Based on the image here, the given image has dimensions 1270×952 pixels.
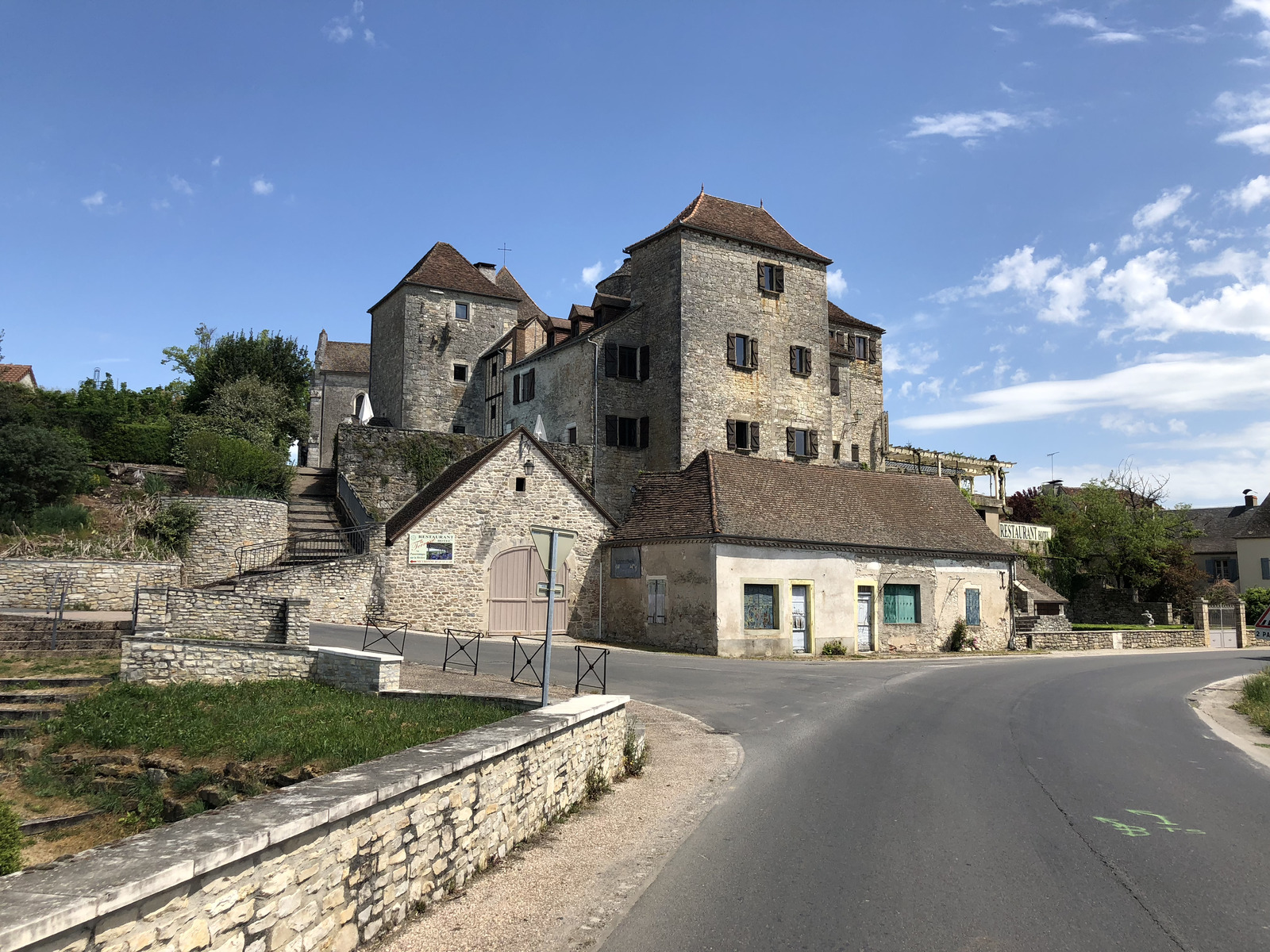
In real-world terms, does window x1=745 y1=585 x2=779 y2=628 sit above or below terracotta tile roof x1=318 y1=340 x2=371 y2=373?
below

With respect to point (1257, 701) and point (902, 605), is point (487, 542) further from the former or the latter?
point (1257, 701)

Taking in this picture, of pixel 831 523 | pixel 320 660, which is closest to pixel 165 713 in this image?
pixel 320 660

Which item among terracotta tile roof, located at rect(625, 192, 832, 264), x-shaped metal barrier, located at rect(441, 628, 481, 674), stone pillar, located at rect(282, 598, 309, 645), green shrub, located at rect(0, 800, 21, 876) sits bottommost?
green shrub, located at rect(0, 800, 21, 876)

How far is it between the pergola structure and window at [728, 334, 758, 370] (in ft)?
42.0

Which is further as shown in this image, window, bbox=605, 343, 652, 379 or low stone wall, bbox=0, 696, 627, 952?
window, bbox=605, 343, 652, 379

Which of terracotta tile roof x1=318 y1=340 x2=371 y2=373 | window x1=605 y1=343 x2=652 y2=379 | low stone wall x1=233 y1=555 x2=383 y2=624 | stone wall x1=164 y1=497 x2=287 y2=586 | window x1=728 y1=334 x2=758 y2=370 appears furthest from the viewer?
terracotta tile roof x1=318 y1=340 x2=371 y2=373

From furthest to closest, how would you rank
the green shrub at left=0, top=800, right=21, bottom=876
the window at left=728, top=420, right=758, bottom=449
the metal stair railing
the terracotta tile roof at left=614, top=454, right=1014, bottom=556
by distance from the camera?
the window at left=728, top=420, right=758, bottom=449 < the terracotta tile roof at left=614, top=454, right=1014, bottom=556 < the metal stair railing < the green shrub at left=0, top=800, right=21, bottom=876

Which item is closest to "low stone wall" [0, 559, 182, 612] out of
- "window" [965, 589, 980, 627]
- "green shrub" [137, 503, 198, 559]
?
"green shrub" [137, 503, 198, 559]

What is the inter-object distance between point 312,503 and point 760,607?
1633 centimetres

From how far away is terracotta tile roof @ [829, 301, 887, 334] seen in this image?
4744 centimetres

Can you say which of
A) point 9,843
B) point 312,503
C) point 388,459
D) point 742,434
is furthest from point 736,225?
point 9,843

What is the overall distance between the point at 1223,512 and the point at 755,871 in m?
73.1

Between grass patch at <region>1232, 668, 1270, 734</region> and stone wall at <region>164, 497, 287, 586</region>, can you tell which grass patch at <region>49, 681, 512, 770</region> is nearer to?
stone wall at <region>164, 497, 287, 586</region>

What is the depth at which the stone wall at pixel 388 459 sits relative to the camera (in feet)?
103
